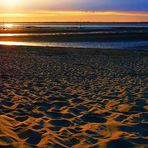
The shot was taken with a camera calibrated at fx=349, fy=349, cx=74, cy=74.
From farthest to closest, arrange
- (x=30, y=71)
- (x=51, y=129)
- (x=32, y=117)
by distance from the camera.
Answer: (x=30, y=71) < (x=32, y=117) < (x=51, y=129)

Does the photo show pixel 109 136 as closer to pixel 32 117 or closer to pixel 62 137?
pixel 62 137

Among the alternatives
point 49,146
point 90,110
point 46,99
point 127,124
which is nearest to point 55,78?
point 46,99

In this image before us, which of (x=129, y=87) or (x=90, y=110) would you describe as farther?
(x=129, y=87)

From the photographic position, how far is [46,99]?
8852mm

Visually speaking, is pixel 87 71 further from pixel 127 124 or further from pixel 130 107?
pixel 127 124

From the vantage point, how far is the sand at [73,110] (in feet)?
18.9

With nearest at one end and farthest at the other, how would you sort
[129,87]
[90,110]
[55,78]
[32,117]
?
[32,117] < [90,110] < [129,87] < [55,78]

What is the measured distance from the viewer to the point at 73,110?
7.76 m

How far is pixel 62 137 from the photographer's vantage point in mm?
5887

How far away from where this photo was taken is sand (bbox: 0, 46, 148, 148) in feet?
18.9

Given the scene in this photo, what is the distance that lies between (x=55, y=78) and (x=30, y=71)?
83.5 inches

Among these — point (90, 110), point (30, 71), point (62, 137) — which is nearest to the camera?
point (62, 137)

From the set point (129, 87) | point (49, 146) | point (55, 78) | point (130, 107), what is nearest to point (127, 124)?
point (130, 107)

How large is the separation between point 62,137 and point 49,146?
1.62ft
